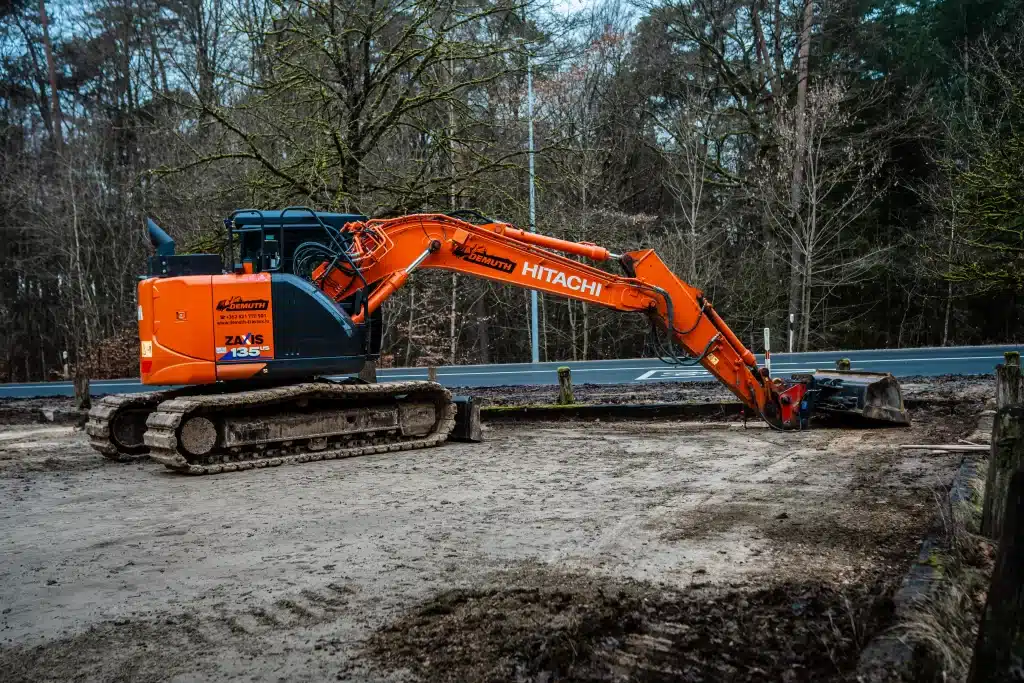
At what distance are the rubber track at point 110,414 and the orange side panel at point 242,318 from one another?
1354mm

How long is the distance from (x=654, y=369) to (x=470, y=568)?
1648cm

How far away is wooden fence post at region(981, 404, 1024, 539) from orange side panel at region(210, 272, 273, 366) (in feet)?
21.9

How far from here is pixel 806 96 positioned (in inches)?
1136

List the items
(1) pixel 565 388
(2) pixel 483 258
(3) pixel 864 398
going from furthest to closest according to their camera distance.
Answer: (1) pixel 565 388 → (3) pixel 864 398 → (2) pixel 483 258

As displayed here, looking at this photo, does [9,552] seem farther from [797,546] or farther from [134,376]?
[134,376]

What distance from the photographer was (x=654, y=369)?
21.2 meters

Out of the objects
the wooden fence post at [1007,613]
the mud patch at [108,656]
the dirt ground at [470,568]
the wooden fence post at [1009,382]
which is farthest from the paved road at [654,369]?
the wooden fence post at [1007,613]

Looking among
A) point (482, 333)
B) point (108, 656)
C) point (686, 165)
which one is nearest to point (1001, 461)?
point (108, 656)

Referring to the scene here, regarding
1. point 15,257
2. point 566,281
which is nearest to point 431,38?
point 566,281

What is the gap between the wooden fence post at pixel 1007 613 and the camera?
2.66 meters

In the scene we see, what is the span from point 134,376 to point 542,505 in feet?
79.9

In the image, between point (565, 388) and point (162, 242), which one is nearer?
point (162, 242)

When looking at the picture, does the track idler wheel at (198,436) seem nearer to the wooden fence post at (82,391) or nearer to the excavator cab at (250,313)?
the excavator cab at (250,313)

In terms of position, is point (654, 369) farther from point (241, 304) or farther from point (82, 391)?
point (241, 304)
